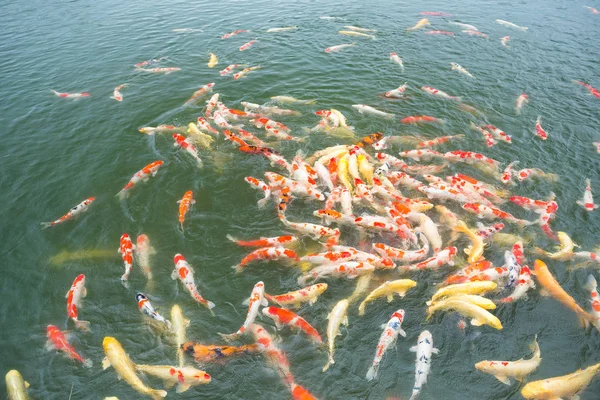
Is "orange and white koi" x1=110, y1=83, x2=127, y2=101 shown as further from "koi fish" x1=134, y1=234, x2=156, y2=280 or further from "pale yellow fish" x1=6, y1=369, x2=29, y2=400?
"pale yellow fish" x1=6, y1=369, x2=29, y2=400

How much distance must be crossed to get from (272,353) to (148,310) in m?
2.96

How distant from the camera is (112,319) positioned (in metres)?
8.16

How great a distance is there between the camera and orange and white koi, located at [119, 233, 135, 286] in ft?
29.4

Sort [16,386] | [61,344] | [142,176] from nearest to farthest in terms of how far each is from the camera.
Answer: [16,386], [61,344], [142,176]

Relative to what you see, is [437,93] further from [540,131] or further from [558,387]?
[558,387]

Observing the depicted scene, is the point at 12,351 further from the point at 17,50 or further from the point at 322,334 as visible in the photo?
the point at 17,50

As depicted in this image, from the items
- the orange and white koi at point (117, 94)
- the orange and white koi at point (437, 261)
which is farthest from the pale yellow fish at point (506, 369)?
the orange and white koi at point (117, 94)

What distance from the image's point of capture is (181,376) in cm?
691

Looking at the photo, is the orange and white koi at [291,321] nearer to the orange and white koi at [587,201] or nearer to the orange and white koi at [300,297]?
the orange and white koi at [300,297]

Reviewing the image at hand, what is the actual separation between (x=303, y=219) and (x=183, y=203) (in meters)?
3.63

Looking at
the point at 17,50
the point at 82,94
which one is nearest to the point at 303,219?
the point at 82,94

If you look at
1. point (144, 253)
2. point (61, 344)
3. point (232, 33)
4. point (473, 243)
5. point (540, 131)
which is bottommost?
point (61, 344)

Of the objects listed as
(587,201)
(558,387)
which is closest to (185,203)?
(558,387)

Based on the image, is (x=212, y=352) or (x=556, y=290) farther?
(x=556, y=290)
